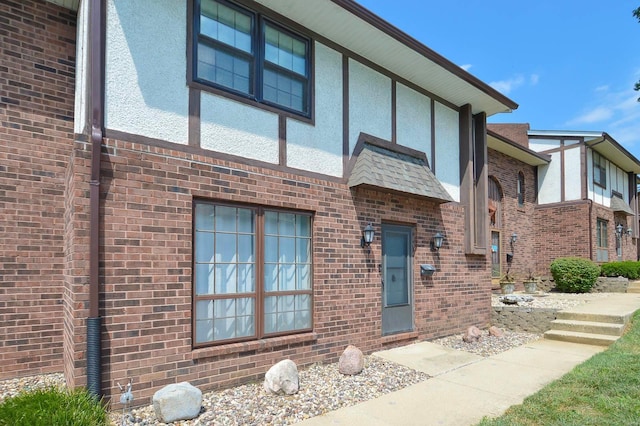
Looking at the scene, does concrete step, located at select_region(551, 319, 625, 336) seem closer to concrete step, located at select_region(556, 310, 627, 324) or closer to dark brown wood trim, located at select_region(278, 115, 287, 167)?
concrete step, located at select_region(556, 310, 627, 324)

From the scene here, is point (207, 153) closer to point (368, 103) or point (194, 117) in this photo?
point (194, 117)

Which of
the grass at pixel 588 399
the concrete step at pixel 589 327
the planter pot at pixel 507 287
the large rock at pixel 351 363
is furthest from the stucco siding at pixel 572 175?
the large rock at pixel 351 363

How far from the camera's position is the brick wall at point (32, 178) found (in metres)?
5.32

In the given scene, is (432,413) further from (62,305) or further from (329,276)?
(62,305)

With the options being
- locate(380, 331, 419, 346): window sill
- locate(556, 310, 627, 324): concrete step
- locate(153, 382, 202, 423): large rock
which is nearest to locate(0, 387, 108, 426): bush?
locate(153, 382, 202, 423): large rock

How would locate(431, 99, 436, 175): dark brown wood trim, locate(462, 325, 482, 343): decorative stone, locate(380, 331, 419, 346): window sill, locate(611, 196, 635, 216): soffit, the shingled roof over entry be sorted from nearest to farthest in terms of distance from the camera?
the shingled roof over entry → locate(380, 331, 419, 346): window sill → locate(462, 325, 482, 343): decorative stone → locate(431, 99, 436, 175): dark brown wood trim → locate(611, 196, 635, 216): soffit

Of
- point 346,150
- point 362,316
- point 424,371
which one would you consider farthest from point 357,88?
point 424,371

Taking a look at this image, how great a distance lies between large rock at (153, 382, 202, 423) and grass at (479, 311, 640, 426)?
295cm

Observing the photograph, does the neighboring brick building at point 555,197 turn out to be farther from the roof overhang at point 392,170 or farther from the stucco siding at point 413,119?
the roof overhang at point 392,170

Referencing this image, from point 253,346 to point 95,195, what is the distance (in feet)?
8.91

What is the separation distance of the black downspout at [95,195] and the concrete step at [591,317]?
903 cm

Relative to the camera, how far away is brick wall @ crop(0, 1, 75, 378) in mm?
5324

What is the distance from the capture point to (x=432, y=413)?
4.49 meters

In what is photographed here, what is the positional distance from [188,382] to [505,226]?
544 inches
